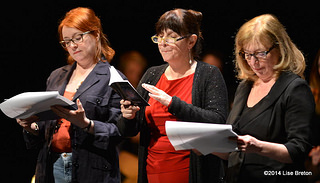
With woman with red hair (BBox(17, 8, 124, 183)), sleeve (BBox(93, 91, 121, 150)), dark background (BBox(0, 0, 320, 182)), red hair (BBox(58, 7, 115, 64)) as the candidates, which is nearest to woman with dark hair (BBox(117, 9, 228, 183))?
sleeve (BBox(93, 91, 121, 150))

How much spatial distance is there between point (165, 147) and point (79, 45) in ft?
2.97

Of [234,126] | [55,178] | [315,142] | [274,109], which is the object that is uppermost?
[274,109]

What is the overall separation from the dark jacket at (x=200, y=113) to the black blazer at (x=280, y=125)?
0.16 m

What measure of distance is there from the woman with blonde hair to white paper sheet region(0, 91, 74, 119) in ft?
2.98

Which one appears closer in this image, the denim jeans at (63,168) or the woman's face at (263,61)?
the woman's face at (263,61)

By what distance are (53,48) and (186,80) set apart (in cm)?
199

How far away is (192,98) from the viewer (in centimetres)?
207

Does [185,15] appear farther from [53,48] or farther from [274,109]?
[53,48]

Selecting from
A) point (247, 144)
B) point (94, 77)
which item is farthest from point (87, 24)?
point (247, 144)

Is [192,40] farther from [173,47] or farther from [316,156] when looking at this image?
[316,156]

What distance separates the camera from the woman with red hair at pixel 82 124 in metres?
2.29

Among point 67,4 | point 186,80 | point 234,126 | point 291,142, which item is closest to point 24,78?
point 67,4

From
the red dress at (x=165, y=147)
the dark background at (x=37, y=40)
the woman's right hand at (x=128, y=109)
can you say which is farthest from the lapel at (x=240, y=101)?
Answer: the dark background at (x=37, y=40)

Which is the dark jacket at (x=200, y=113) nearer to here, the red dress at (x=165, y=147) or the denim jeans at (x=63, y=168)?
the red dress at (x=165, y=147)
